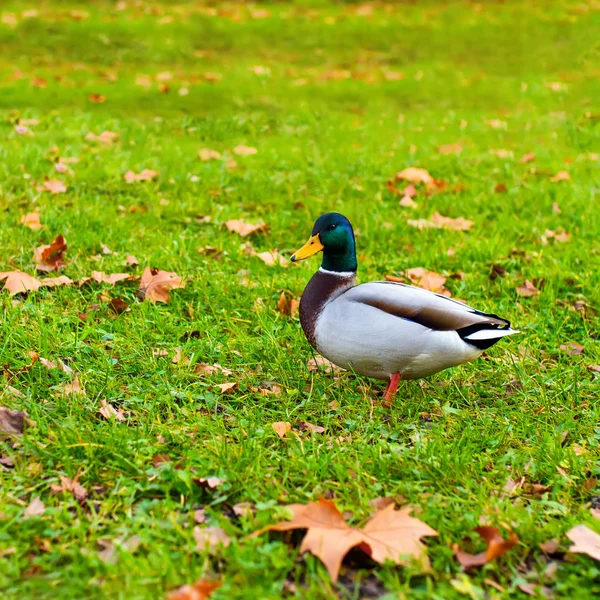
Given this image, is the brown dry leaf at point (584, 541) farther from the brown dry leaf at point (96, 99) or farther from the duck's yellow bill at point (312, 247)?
the brown dry leaf at point (96, 99)

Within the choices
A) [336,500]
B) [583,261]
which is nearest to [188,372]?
[336,500]

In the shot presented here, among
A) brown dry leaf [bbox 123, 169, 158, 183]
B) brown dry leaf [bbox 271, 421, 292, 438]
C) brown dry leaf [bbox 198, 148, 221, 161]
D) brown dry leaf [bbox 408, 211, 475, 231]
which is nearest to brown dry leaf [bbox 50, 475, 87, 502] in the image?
brown dry leaf [bbox 271, 421, 292, 438]

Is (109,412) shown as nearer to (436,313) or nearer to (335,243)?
(335,243)

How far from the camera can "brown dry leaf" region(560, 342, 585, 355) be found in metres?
3.57

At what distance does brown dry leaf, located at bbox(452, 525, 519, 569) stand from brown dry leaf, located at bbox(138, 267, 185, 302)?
7.12 ft

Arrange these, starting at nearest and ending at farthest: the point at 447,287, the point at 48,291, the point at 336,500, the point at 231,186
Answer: the point at 336,500, the point at 48,291, the point at 447,287, the point at 231,186

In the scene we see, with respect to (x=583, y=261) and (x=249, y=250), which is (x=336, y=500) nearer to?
(x=249, y=250)

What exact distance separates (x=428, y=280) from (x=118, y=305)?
1688 mm

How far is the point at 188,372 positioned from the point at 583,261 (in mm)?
2649

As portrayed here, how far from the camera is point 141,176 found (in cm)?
572

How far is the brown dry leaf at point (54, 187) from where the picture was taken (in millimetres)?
5277

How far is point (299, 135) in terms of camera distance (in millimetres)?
7902

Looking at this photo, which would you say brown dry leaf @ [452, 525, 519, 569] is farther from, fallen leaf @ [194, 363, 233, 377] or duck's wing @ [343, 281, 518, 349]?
fallen leaf @ [194, 363, 233, 377]

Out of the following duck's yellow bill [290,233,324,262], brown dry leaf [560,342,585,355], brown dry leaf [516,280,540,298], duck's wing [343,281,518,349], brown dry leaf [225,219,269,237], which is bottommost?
brown dry leaf [560,342,585,355]
